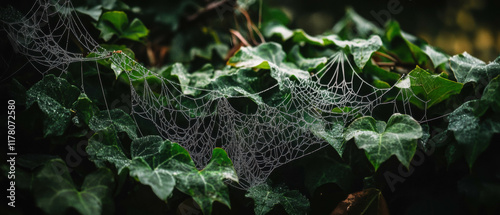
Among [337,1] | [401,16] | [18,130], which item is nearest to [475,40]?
[401,16]

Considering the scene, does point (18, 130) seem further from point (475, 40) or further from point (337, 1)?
point (475, 40)

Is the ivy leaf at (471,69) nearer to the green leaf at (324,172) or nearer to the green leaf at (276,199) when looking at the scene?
the green leaf at (324,172)

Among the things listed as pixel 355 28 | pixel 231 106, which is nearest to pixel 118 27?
pixel 231 106

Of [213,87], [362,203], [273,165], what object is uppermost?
[213,87]

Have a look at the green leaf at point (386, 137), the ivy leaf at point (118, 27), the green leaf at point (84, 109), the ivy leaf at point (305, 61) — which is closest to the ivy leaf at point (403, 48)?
the ivy leaf at point (305, 61)

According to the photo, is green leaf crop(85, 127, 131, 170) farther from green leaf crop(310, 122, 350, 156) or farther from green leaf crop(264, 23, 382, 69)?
green leaf crop(264, 23, 382, 69)

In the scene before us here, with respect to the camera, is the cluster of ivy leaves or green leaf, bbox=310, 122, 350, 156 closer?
the cluster of ivy leaves

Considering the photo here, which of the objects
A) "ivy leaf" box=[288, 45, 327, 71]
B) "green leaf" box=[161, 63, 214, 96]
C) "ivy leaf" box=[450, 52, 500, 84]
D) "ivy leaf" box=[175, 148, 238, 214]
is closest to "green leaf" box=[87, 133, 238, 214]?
"ivy leaf" box=[175, 148, 238, 214]
